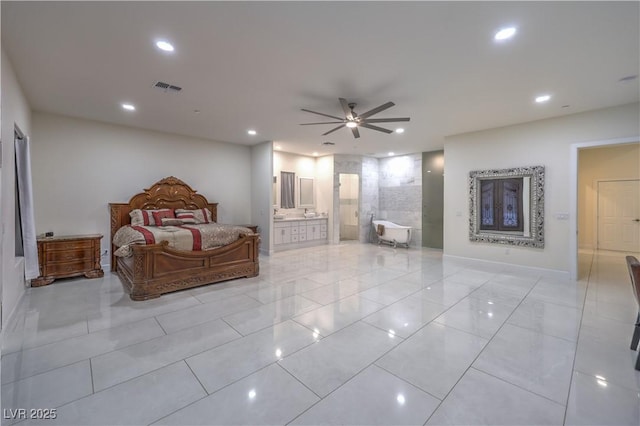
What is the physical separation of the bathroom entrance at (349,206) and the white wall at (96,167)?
486cm

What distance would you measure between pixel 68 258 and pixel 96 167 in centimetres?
180

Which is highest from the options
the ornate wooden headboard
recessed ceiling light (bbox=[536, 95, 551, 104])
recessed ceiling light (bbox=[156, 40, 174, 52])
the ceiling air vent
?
the ceiling air vent

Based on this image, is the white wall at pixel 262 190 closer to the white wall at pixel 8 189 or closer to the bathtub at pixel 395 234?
the bathtub at pixel 395 234

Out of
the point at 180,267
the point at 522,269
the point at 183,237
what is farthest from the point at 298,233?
the point at 522,269

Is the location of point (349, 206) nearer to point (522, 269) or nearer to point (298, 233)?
point (298, 233)

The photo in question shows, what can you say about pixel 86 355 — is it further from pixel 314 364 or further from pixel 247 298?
pixel 314 364

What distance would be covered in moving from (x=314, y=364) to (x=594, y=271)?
615 cm

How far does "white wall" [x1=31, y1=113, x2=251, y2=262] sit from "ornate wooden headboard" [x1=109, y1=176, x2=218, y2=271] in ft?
0.55

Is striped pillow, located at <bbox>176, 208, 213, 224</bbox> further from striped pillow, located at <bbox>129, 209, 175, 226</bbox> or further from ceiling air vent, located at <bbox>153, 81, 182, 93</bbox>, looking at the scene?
ceiling air vent, located at <bbox>153, 81, 182, 93</bbox>

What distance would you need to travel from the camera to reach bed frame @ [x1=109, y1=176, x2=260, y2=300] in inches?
148

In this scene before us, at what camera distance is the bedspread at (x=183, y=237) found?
154 inches

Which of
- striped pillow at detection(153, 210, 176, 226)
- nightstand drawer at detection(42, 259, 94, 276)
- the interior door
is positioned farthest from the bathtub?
nightstand drawer at detection(42, 259, 94, 276)

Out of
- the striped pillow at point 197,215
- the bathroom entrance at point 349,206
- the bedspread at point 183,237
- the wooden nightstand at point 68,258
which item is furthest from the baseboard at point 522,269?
the wooden nightstand at point 68,258

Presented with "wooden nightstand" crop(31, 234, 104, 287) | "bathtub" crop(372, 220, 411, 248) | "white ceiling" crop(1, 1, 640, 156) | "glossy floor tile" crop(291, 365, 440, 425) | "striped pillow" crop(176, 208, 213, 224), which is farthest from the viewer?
"bathtub" crop(372, 220, 411, 248)
